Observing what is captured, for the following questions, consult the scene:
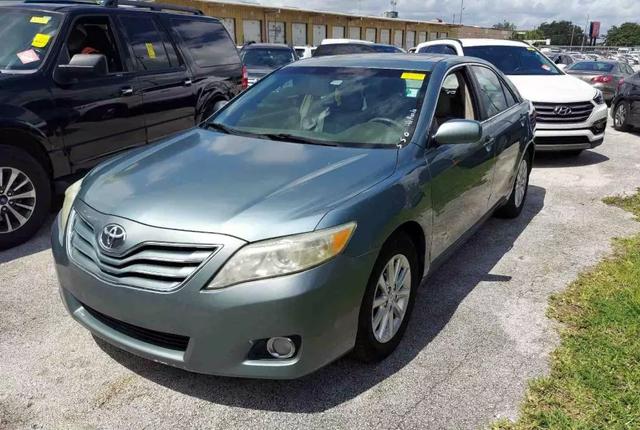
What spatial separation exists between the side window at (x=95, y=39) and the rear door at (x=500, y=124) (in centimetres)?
341

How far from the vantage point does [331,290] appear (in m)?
2.41

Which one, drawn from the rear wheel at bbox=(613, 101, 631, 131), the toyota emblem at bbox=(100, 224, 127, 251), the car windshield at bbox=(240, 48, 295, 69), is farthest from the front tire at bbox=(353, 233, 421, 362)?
the car windshield at bbox=(240, 48, 295, 69)

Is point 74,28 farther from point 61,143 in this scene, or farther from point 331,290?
point 331,290

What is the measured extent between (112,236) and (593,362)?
257 cm

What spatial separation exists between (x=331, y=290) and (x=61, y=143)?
338 centimetres

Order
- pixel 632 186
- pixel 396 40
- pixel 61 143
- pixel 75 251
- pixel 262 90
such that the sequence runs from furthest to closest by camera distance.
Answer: pixel 396 40 → pixel 632 186 → pixel 61 143 → pixel 262 90 → pixel 75 251

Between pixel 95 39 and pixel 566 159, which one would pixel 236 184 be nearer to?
pixel 95 39

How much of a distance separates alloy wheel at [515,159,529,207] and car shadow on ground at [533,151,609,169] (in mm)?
2573

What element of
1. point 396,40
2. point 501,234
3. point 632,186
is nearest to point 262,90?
point 501,234

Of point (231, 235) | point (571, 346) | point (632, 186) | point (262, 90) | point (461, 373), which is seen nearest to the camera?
point (231, 235)

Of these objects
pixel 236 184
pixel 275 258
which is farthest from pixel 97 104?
pixel 275 258

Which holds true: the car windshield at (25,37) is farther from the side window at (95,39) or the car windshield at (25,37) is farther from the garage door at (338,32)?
the garage door at (338,32)

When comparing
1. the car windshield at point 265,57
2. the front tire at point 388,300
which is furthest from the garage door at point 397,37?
the front tire at point 388,300

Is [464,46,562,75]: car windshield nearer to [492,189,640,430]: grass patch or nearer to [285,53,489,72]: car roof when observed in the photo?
[285,53,489,72]: car roof
